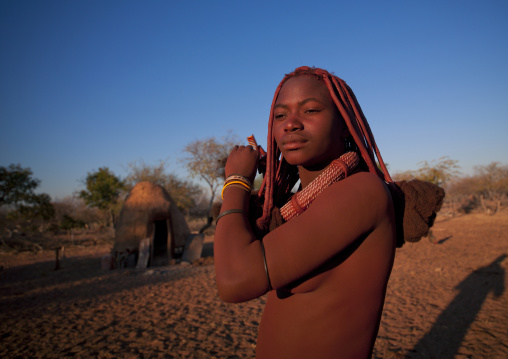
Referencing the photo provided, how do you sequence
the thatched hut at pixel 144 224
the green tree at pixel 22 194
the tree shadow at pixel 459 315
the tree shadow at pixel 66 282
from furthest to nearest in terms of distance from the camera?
the green tree at pixel 22 194
the thatched hut at pixel 144 224
the tree shadow at pixel 66 282
the tree shadow at pixel 459 315

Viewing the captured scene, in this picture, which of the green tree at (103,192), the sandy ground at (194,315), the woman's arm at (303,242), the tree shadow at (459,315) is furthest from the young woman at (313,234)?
the green tree at (103,192)

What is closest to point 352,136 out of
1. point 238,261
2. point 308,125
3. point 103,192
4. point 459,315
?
point 308,125

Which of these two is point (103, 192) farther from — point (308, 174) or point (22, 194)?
point (308, 174)

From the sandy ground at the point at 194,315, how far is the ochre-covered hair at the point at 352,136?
383 cm

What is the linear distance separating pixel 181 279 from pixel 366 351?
357 inches

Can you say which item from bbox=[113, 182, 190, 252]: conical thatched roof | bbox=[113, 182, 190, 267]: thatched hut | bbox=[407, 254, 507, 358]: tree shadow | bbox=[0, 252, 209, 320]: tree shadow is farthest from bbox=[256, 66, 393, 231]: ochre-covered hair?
bbox=[113, 182, 190, 252]: conical thatched roof

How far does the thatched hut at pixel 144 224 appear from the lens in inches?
480

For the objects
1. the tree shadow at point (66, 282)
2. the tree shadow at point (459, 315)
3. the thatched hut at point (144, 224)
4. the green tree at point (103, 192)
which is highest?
the green tree at point (103, 192)

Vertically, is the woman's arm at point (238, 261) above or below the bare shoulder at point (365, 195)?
below

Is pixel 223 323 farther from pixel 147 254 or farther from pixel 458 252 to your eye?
pixel 458 252

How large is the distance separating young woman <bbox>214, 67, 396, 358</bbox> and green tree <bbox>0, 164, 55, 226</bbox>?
26.3 metres

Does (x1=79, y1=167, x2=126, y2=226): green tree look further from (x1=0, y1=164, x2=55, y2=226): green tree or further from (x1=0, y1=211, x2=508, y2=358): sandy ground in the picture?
(x1=0, y1=211, x2=508, y2=358): sandy ground

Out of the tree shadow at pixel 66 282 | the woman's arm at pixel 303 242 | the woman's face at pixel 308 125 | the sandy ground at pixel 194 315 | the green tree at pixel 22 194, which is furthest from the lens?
the green tree at pixel 22 194

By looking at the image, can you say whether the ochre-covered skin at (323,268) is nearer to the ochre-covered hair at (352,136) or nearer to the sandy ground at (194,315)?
the ochre-covered hair at (352,136)
